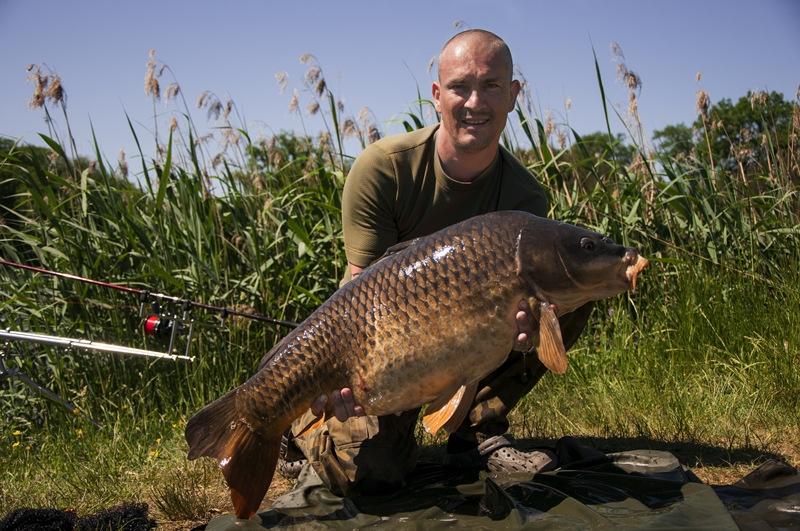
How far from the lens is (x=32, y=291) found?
11.0 feet

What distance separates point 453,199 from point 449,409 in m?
0.86

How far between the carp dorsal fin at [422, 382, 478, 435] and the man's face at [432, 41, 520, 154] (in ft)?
2.95

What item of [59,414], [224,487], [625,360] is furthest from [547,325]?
[59,414]

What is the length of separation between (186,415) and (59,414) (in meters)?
0.55

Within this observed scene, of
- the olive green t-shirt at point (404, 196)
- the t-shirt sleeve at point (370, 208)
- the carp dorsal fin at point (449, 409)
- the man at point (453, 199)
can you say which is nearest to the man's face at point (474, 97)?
the man at point (453, 199)

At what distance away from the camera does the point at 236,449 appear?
5.81 feet

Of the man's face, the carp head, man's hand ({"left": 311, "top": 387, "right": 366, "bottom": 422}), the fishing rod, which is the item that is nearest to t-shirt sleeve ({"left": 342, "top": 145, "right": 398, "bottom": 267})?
the man's face

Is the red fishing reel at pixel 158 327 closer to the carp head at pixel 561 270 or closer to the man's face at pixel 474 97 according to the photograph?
the man's face at pixel 474 97

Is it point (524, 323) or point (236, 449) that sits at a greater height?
point (524, 323)

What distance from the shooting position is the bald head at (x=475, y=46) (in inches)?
91.4

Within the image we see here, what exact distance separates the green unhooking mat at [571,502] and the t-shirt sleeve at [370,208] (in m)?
0.77

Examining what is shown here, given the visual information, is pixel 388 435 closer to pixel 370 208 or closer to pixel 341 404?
pixel 341 404

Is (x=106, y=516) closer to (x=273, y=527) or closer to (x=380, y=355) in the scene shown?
(x=273, y=527)

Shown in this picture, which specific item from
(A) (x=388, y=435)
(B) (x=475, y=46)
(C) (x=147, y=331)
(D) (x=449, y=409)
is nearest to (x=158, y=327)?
(C) (x=147, y=331)
